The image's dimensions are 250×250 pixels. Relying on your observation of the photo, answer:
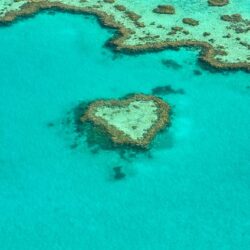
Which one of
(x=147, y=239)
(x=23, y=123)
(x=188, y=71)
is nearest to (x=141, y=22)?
(x=188, y=71)

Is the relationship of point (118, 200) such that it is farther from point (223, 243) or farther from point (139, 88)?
point (139, 88)

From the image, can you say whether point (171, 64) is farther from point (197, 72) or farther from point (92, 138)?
point (92, 138)

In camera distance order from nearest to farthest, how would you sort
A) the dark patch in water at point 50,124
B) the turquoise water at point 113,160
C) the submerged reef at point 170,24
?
1. the turquoise water at point 113,160
2. the dark patch in water at point 50,124
3. the submerged reef at point 170,24

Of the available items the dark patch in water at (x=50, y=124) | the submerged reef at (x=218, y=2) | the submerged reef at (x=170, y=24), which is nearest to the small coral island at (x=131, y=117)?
the dark patch in water at (x=50, y=124)

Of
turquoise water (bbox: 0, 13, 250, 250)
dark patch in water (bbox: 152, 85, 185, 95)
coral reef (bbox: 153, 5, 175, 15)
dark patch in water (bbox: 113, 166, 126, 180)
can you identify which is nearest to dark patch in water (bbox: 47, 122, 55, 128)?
turquoise water (bbox: 0, 13, 250, 250)

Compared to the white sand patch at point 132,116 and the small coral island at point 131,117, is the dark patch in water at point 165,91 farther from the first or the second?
the white sand patch at point 132,116

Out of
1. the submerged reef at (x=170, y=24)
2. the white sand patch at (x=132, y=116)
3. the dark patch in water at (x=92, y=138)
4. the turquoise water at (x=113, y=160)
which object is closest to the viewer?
the turquoise water at (x=113, y=160)
